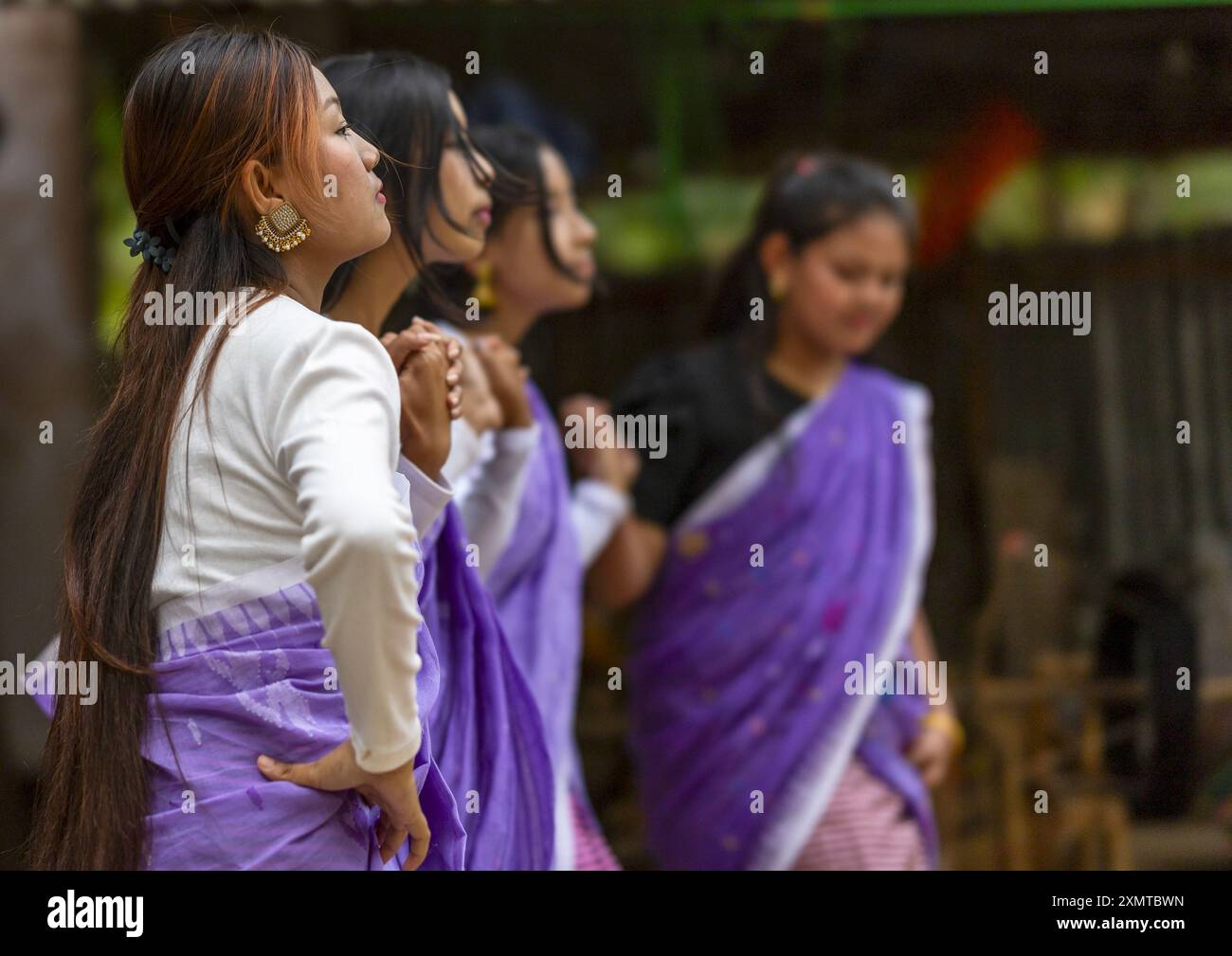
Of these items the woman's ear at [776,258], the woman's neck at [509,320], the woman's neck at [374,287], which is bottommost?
the woman's neck at [374,287]

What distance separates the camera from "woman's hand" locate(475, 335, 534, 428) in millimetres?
1895

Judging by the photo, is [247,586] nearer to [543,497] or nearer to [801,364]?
[543,497]

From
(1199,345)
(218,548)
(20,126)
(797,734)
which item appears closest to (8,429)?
(20,126)

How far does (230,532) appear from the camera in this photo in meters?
1.27

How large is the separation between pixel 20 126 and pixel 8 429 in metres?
0.65

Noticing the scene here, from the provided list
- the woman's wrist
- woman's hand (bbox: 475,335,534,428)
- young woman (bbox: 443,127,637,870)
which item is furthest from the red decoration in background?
woman's hand (bbox: 475,335,534,428)

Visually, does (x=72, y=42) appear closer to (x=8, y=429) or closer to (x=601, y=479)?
(x=8, y=429)

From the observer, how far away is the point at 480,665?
5.43 feet

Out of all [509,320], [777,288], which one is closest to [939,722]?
[777,288]

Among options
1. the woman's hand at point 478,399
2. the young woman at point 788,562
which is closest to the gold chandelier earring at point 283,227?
the woman's hand at point 478,399

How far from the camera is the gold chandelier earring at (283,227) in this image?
1.32 m

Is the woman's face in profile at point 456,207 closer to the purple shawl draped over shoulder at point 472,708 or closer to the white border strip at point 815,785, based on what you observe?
the purple shawl draped over shoulder at point 472,708

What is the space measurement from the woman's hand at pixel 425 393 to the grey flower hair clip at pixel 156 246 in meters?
0.21

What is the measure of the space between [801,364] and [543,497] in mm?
1025
